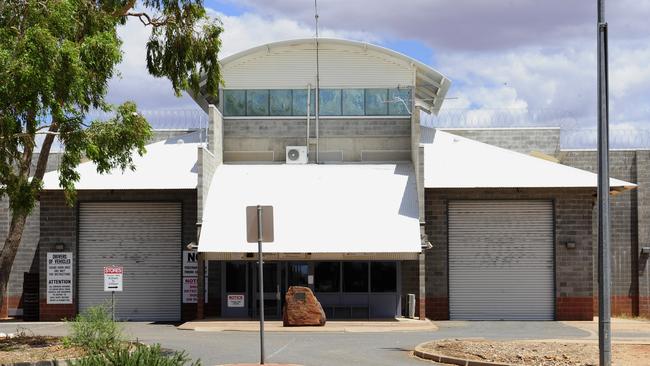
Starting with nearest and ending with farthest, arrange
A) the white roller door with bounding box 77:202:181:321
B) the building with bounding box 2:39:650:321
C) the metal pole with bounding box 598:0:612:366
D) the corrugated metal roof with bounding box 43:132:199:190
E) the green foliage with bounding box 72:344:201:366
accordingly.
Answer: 1. the green foliage with bounding box 72:344:201:366
2. the metal pole with bounding box 598:0:612:366
3. the building with bounding box 2:39:650:321
4. the corrugated metal roof with bounding box 43:132:199:190
5. the white roller door with bounding box 77:202:181:321

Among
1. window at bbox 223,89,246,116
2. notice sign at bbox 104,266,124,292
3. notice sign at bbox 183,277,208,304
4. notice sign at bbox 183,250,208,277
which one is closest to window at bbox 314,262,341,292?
notice sign at bbox 183,277,208,304

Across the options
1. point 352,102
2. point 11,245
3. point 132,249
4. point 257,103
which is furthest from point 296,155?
point 11,245

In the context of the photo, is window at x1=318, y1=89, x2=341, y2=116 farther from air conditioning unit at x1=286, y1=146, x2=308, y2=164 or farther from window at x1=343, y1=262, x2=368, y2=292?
window at x1=343, y1=262, x2=368, y2=292

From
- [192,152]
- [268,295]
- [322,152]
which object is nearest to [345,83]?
[322,152]

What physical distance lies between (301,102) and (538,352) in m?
18.8

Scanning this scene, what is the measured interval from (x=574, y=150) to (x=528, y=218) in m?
6.42

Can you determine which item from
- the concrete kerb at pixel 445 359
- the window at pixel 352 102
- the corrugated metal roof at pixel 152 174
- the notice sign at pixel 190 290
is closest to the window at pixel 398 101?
the window at pixel 352 102

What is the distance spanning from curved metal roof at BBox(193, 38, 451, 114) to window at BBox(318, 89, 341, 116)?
6.91 feet

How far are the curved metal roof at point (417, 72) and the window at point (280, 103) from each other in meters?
1.81

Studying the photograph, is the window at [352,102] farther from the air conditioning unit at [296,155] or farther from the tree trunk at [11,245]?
the tree trunk at [11,245]

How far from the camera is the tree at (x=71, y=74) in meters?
19.5

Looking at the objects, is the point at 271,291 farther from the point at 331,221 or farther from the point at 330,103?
the point at 330,103

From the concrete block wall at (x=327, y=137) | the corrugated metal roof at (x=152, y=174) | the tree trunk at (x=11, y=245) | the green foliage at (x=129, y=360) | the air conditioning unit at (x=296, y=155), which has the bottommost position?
the green foliage at (x=129, y=360)

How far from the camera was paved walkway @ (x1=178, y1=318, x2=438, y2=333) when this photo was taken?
2981 cm
